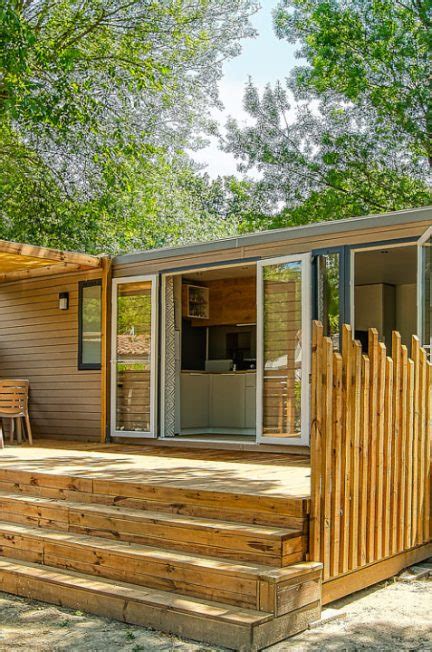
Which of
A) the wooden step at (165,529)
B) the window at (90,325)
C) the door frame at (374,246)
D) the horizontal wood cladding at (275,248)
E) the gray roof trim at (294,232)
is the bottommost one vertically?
the wooden step at (165,529)

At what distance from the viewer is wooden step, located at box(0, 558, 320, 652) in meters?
3.56

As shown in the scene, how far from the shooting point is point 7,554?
5.05 meters

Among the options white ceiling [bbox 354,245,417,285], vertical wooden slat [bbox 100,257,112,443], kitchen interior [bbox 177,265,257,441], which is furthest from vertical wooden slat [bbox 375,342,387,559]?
vertical wooden slat [bbox 100,257,112,443]

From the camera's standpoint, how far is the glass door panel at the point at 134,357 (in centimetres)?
865

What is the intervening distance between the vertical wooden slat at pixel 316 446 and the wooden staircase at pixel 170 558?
78 millimetres

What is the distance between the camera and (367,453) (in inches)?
176

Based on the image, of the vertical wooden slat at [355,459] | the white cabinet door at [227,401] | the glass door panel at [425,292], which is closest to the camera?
the vertical wooden slat at [355,459]

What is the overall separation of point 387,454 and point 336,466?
72 centimetres

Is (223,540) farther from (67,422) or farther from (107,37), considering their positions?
(107,37)

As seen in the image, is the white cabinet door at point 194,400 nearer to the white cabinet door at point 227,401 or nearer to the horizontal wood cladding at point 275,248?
the white cabinet door at point 227,401

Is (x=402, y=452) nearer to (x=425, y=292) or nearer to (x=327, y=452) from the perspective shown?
(x=327, y=452)

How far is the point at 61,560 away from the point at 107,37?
1020 cm

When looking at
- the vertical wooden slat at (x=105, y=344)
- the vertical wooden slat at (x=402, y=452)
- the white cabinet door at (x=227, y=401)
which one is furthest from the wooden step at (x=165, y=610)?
the white cabinet door at (x=227, y=401)

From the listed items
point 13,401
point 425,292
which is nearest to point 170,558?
point 425,292
